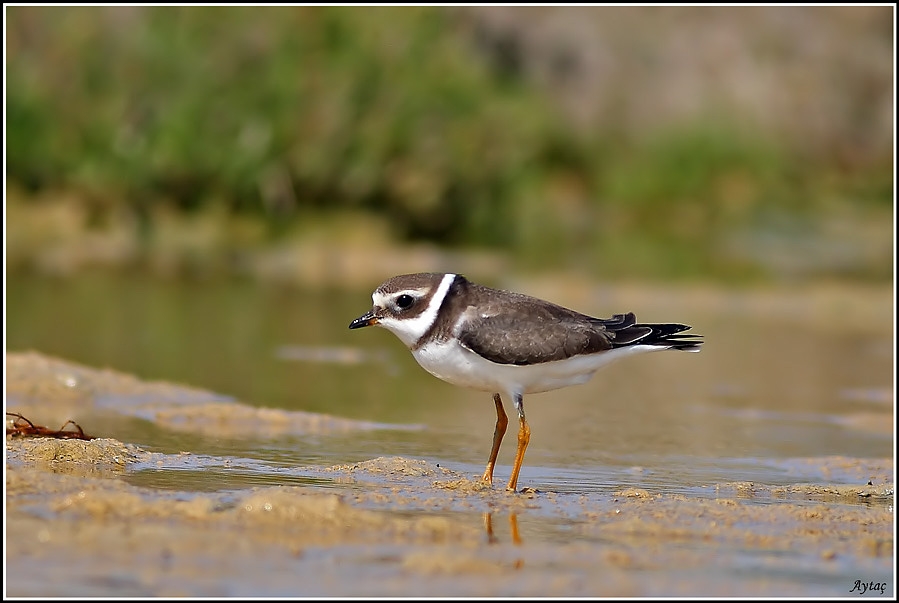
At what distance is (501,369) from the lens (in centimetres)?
673

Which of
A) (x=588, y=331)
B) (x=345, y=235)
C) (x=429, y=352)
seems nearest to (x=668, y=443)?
(x=588, y=331)

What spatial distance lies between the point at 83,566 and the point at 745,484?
11.9 feet

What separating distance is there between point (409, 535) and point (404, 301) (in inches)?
62.7

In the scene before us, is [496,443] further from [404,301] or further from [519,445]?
[404,301]

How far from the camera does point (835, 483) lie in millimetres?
7430

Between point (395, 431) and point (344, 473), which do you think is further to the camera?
point (395, 431)

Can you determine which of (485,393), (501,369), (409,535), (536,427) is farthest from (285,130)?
(409,535)

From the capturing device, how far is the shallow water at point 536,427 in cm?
541

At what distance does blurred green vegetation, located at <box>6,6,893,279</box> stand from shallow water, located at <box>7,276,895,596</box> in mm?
3589

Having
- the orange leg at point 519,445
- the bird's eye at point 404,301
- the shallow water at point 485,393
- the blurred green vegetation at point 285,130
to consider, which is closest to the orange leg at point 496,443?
the orange leg at point 519,445

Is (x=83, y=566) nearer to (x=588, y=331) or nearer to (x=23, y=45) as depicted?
(x=588, y=331)

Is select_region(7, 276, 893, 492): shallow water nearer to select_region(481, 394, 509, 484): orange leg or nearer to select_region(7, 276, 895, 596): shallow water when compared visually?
select_region(7, 276, 895, 596): shallow water

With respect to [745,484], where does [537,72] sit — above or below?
above

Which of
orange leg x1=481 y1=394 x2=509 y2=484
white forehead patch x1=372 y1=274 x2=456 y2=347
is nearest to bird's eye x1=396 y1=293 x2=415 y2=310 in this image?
white forehead patch x1=372 y1=274 x2=456 y2=347
